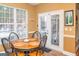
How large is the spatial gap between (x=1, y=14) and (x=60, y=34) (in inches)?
30.2

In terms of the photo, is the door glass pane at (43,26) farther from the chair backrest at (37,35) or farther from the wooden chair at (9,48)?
the wooden chair at (9,48)

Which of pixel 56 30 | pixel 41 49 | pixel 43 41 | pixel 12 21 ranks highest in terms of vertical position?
pixel 12 21

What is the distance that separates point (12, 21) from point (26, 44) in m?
0.34

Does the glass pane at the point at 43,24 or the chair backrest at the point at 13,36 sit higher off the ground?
the glass pane at the point at 43,24

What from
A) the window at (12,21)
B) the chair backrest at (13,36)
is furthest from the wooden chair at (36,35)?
the chair backrest at (13,36)

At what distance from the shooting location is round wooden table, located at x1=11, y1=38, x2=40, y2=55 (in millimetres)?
1445

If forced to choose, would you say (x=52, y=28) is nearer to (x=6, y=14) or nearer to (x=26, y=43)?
(x=26, y=43)

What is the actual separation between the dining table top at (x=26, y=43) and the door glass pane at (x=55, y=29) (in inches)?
8.2

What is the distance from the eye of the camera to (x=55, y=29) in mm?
1467

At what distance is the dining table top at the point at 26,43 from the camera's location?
1.45m

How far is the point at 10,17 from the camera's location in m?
1.41

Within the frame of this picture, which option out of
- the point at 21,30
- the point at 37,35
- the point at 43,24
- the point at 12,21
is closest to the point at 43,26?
the point at 43,24

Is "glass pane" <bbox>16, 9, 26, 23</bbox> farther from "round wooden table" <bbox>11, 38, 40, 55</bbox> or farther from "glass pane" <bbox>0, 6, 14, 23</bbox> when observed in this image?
"round wooden table" <bbox>11, 38, 40, 55</bbox>

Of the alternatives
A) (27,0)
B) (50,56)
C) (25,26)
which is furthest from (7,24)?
(50,56)
